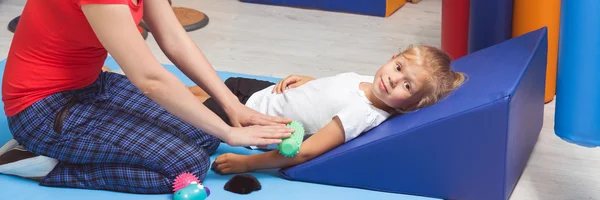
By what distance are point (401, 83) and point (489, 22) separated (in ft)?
2.40

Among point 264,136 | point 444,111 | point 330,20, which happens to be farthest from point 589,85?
point 330,20

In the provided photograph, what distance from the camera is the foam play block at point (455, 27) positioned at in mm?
2684

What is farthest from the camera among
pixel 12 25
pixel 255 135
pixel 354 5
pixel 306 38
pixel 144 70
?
pixel 354 5

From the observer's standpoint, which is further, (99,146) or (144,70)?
(99,146)

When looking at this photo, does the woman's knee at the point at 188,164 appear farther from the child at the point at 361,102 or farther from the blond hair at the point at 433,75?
the blond hair at the point at 433,75

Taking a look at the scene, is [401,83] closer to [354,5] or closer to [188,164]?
[188,164]

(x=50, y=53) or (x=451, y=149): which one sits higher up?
(x=50, y=53)

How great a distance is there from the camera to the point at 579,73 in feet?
5.90

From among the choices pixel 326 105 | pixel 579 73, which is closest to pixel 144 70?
pixel 326 105

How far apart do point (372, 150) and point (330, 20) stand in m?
1.73

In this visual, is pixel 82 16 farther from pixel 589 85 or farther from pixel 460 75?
pixel 589 85

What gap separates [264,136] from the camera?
74.9 inches

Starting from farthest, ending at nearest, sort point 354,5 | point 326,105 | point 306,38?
point 354,5 → point 306,38 → point 326,105

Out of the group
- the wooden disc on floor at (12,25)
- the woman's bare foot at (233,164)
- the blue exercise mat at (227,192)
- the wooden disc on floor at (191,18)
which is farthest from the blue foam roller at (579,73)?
the wooden disc on floor at (12,25)
